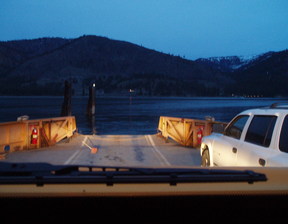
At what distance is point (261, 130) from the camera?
16.0 feet

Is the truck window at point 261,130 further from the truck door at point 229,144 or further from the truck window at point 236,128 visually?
the truck window at point 236,128

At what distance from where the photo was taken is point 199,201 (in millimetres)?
2793

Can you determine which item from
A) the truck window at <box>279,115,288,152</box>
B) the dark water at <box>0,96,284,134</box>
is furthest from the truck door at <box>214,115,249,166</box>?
the dark water at <box>0,96,284,134</box>

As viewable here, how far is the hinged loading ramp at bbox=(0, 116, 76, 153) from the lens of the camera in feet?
35.9

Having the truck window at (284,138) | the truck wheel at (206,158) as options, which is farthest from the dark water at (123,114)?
the truck window at (284,138)

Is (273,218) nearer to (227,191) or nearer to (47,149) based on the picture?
(227,191)

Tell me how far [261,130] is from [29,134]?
30.3 feet

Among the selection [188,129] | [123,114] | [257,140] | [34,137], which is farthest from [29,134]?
[123,114]

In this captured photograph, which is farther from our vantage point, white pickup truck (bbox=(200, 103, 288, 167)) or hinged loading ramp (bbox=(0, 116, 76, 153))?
hinged loading ramp (bbox=(0, 116, 76, 153))

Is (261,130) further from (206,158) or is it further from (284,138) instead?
(206,158)

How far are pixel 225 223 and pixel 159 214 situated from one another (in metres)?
0.53

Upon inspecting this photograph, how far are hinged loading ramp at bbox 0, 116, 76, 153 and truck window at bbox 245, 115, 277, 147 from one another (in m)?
8.05

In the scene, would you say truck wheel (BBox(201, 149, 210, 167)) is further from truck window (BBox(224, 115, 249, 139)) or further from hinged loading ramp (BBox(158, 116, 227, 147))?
hinged loading ramp (BBox(158, 116, 227, 147))

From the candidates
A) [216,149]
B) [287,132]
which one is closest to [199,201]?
[287,132]
